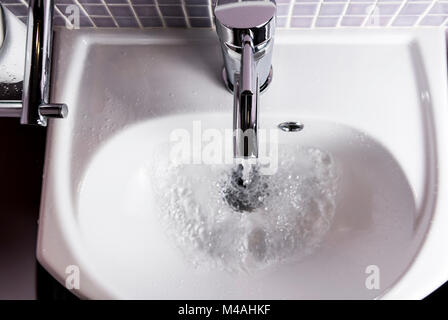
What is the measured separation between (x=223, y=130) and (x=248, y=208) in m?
0.12

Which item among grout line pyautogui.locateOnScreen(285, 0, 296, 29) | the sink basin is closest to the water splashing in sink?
the sink basin

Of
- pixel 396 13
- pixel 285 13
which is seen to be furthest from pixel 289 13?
pixel 396 13

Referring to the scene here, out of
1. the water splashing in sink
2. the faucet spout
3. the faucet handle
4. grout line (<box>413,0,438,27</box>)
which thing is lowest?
the water splashing in sink

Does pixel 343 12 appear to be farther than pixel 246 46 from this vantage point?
Yes

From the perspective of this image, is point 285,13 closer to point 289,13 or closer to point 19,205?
point 289,13

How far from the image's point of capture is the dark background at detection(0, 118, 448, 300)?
683 mm

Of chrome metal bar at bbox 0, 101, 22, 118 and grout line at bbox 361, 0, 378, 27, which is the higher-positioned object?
grout line at bbox 361, 0, 378, 27

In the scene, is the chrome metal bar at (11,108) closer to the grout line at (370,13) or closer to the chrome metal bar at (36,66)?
the chrome metal bar at (36,66)

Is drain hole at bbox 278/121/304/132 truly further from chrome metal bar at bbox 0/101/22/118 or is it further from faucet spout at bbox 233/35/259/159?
chrome metal bar at bbox 0/101/22/118

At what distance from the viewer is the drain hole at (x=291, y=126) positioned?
0.55 meters

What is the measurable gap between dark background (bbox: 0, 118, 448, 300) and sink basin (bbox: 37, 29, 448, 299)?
176 millimetres

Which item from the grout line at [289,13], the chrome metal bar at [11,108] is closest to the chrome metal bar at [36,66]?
the chrome metal bar at [11,108]

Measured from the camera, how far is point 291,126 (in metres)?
0.55

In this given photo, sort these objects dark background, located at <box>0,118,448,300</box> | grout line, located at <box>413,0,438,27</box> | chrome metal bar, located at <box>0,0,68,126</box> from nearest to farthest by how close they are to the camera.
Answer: chrome metal bar, located at <box>0,0,68,126</box>
grout line, located at <box>413,0,438,27</box>
dark background, located at <box>0,118,448,300</box>
